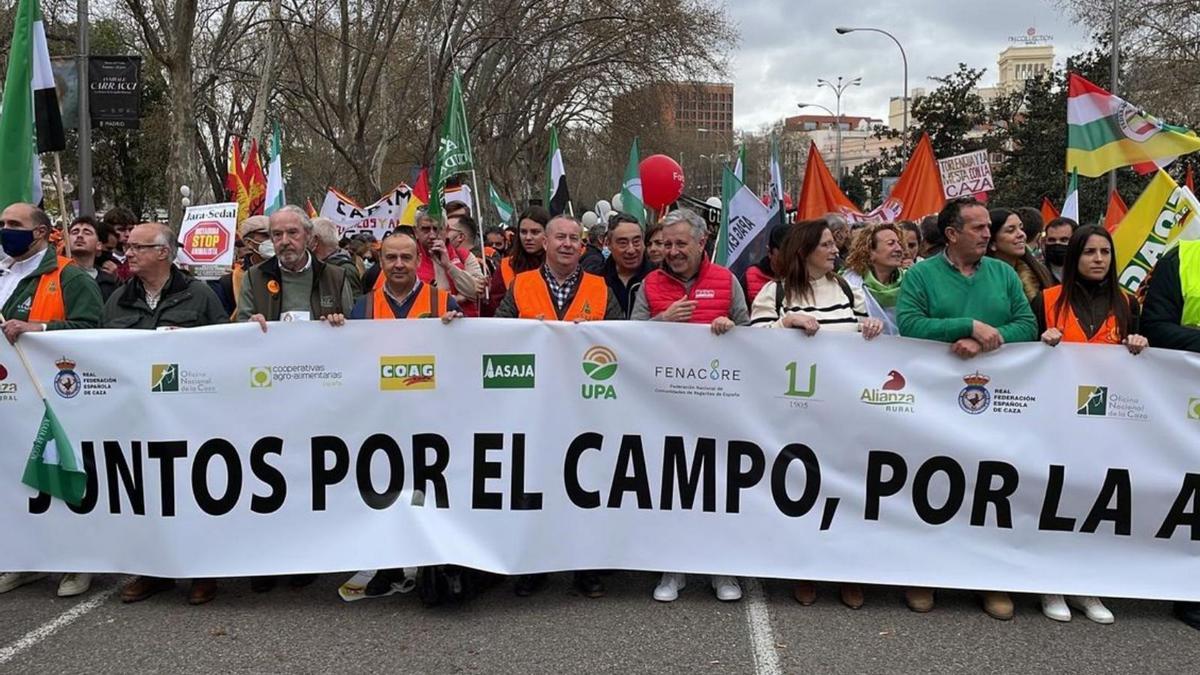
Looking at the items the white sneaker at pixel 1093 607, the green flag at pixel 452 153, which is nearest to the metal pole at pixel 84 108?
the green flag at pixel 452 153

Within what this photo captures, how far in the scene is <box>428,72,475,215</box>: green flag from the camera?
6000mm

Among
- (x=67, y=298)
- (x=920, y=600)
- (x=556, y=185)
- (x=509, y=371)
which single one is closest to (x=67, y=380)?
(x=67, y=298)

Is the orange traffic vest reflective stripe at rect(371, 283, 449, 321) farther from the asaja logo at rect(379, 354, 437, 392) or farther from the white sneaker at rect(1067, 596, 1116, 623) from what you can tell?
the white sneaker at rect(1067, 596, 1116, 623)

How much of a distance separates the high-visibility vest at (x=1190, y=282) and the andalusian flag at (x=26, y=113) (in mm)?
5659

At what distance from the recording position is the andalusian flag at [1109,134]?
7602mm

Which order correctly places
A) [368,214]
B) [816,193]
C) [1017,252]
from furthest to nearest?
[368,214]
[816,193]
[1017,252]

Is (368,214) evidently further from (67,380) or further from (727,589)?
(727,589)

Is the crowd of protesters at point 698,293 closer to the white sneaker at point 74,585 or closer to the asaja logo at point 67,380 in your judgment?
the white sneaker at point 74,585

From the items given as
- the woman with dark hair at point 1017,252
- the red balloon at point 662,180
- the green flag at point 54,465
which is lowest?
the green flag at point 54,465

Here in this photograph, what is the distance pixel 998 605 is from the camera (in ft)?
14.7

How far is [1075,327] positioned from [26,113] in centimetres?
534

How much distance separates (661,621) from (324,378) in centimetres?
187

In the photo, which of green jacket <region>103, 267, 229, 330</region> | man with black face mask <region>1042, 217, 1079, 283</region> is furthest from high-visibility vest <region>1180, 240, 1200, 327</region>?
green jacket <region>103, 267, 229, 330</region>

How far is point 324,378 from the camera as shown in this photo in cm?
471
